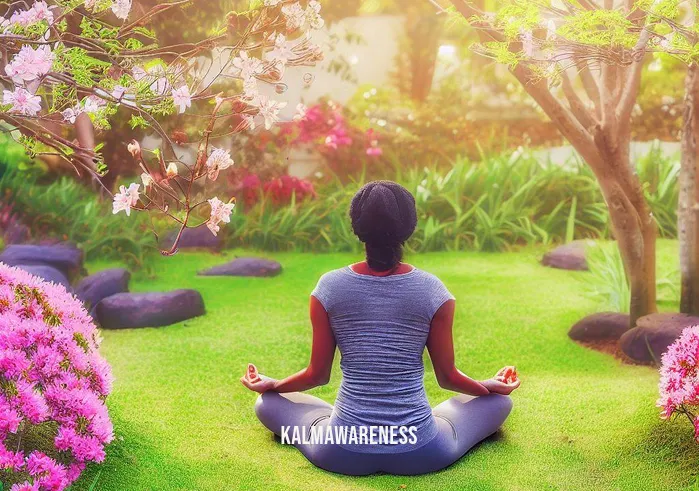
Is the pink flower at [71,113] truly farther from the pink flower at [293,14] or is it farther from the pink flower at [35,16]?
the pink flower at [293,14]

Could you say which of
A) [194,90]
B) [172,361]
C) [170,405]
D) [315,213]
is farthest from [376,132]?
[194,90]

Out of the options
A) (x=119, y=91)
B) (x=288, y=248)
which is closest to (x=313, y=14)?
(x=119, y=91)

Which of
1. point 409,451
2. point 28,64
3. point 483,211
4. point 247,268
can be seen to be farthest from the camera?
point 483,211

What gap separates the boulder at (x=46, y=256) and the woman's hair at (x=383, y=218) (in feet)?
11.5

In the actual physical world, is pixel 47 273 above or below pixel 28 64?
below

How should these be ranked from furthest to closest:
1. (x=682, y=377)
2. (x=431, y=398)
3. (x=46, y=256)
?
(x=46, y=256) < (x=431, y=398) < (x=682, y=377)

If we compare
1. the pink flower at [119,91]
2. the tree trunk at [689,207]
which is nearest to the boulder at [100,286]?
the pink flower at [119,91]

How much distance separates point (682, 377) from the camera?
289 cm

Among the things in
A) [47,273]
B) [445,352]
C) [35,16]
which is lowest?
[47,273]

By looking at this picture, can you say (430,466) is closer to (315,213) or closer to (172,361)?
(172,361)

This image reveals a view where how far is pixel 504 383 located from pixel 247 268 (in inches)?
144

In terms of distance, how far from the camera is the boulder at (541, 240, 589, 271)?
6.35 m

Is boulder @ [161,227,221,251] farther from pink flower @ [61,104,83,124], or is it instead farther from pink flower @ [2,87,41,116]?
pink flower @ [2,87,41,116]

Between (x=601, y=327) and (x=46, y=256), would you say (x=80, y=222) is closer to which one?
(x=46, y=256)
